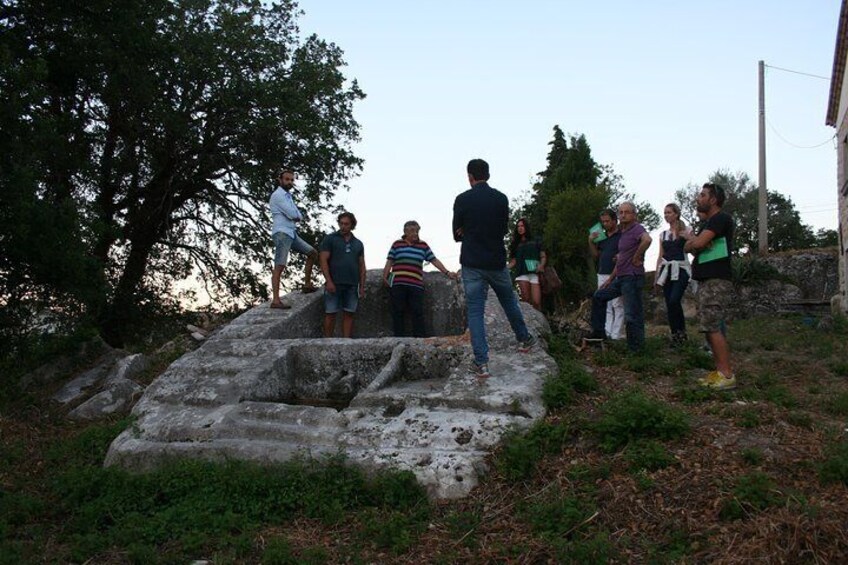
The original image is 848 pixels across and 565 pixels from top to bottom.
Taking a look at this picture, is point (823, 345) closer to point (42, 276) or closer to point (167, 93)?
point (42, 276)

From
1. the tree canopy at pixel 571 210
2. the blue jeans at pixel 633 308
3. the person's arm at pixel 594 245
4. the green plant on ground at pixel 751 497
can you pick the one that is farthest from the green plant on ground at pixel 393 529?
the tree canopy at pixel 571 210

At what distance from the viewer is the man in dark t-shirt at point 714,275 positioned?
570cm

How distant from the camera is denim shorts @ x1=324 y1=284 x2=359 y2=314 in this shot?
26.2ft

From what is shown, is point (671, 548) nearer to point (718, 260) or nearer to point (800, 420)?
point (800, 420)

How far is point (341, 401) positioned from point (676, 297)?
3.84 meters

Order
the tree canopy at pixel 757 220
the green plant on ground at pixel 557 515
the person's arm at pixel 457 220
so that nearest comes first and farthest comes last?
the green plant on ground at pixel 557 515 < the person's arm at pixel 457 220 < the tree canopy at pixel 757 220

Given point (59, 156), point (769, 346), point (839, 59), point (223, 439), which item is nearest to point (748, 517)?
point (223, 439)

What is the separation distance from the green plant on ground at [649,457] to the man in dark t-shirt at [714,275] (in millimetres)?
1529

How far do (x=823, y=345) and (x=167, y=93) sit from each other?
1123 cm

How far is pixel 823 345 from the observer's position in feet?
27.5

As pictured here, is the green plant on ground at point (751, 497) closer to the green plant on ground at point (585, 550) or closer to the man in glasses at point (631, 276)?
the green plant on ground at point (585, 550)

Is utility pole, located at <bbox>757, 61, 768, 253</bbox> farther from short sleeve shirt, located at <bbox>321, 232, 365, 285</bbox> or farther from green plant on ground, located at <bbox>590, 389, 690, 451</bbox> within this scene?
green plant on ground, located at <bbox>590, 389, 690, 451</bbox>

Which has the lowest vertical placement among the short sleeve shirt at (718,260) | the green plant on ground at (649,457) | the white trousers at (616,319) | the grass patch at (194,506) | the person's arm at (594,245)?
the grass patch at (194,506)

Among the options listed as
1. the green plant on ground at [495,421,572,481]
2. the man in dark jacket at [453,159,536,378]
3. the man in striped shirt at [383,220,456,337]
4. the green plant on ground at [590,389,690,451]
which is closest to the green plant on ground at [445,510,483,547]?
the green plant on ground at [495,421,572,481]
